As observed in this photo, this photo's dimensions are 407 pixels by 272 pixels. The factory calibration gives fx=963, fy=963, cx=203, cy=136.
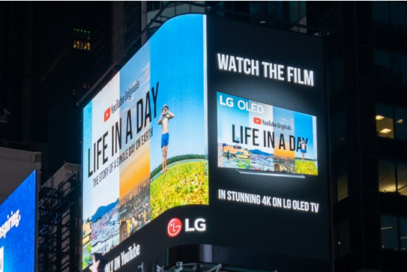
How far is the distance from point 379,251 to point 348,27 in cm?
1124

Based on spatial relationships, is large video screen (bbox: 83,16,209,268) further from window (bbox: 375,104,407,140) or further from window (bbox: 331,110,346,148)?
window (bbox: 375,104,407,140)

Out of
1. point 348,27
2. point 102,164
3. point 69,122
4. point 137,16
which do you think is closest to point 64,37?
point 69,122

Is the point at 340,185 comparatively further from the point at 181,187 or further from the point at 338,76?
the point at 181,187

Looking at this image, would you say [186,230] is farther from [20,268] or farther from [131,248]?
[20,268]

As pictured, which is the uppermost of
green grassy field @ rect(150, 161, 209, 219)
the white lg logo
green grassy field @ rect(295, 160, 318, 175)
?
green grassy field @ rect(295, 160, 318, 175)

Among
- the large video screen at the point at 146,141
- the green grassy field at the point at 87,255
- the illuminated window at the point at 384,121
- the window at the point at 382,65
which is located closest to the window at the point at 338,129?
the illuminated window at the point at 384,121

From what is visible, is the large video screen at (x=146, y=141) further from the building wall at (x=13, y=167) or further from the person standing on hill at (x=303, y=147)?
the building wall at (x=13, y=167)

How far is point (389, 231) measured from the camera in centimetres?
4416

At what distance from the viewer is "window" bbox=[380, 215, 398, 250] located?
43875 millimetres

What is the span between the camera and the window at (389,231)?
43.9 meters

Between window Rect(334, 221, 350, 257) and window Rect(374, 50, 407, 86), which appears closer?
window Rect(334, 221, 350, 257)

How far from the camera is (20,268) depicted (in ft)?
127

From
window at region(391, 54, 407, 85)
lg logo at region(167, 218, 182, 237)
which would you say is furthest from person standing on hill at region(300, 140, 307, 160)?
window at region(391, 54, 407, 85)

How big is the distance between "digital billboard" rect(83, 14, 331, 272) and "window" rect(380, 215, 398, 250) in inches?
732
